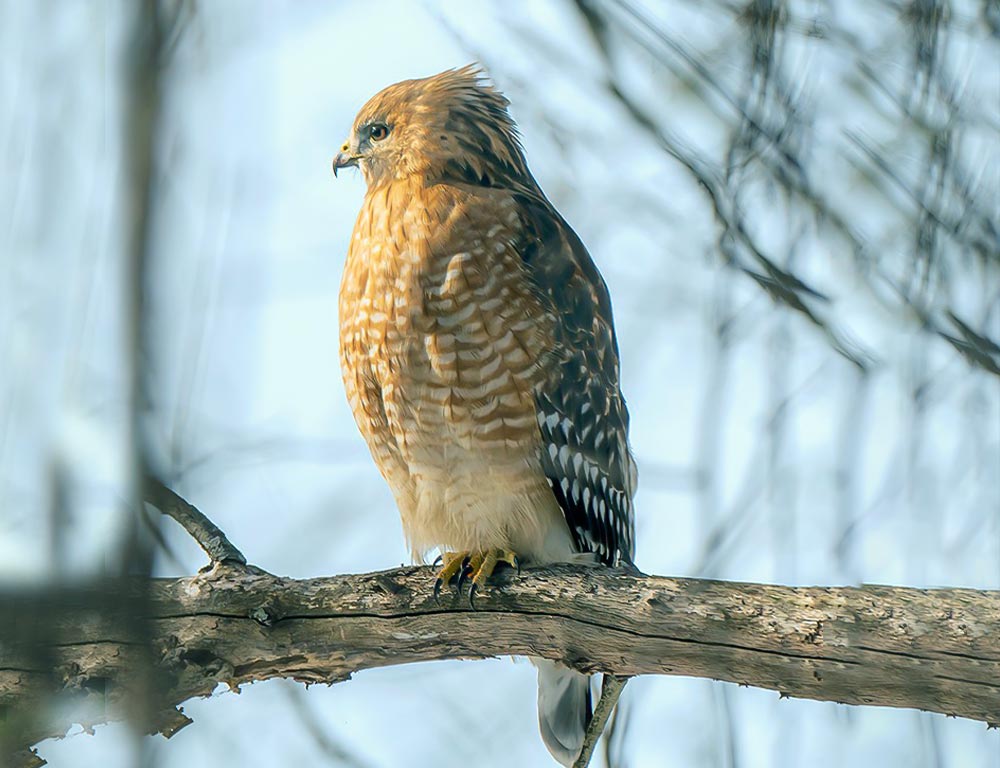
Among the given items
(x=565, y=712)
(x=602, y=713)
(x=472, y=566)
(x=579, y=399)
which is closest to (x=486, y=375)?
(x=579, y=399)

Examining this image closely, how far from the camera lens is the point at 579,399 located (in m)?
4.54

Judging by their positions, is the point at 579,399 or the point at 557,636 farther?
the point at 579,399

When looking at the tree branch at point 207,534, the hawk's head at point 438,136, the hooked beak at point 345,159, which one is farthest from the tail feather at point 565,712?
the hooked beak at point 345,159

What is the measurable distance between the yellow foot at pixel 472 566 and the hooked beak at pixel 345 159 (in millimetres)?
1878

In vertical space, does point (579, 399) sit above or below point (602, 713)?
above

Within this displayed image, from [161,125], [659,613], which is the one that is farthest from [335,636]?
[161,125]

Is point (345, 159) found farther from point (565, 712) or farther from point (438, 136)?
point (565, 712)

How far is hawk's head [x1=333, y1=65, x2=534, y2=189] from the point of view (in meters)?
4.86

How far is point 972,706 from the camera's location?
2904 mm

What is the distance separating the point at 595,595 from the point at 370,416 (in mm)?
1555

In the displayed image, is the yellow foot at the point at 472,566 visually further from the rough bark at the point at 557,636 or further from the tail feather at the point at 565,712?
the tail feather at the point at 565,712

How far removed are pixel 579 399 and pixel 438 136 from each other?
1318mm

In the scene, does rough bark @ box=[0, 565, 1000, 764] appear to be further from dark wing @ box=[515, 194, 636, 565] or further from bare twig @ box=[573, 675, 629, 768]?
dark wing @ box=[515, 194, 636, 565]

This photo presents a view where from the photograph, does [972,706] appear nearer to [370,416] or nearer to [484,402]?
[484,402]
